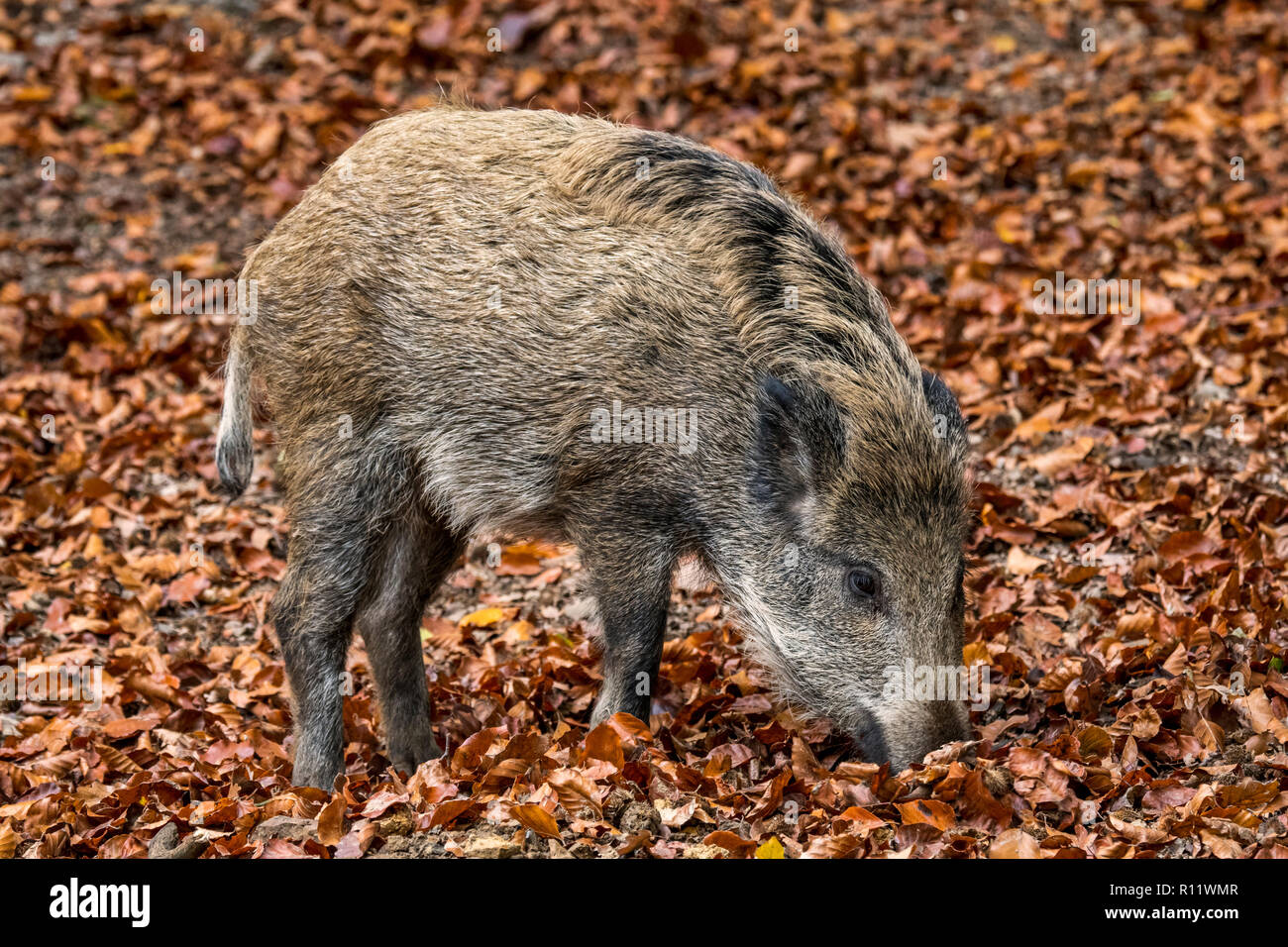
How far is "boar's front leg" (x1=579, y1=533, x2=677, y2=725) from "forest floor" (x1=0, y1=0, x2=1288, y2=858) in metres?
0.18

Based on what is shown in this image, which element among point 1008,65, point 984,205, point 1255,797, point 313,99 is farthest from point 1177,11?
point 1255,797

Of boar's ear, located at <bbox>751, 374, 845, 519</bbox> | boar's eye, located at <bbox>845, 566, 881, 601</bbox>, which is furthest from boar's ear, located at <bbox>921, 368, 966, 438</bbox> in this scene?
boar's eye, located at <bbox>845, 566, 881, 601</bbox>

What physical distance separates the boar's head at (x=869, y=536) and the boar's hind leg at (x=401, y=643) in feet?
4.46

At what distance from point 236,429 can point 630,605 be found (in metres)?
1.78

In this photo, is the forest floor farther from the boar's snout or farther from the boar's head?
the boar's head

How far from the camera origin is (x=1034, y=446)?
23.2 feet

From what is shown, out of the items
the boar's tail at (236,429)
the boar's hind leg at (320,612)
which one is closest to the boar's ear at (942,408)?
the boar's hind leg at (320,612)

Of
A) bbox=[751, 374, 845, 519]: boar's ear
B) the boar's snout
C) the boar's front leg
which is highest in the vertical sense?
bbox=[751, 374, 845, 519]: boar's ear

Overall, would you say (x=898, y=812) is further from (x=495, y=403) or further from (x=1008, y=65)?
(x=1008, y=65)

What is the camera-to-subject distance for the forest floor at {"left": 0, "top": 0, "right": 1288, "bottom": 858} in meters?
4.59

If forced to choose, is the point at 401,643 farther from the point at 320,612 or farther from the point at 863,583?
the point at 863,583

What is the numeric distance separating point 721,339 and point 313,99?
7.31m

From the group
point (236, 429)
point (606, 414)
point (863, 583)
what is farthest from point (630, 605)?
point (236, 429)

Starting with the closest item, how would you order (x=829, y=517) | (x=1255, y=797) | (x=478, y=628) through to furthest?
(x=1255, y=797) → (x=829, y=517) → (x=478, y=628)
